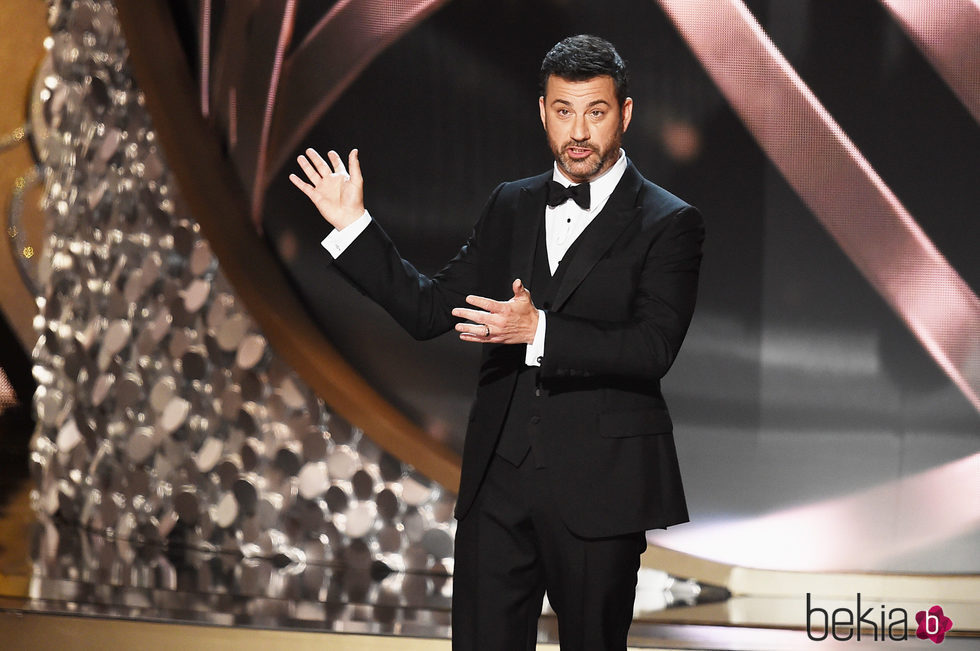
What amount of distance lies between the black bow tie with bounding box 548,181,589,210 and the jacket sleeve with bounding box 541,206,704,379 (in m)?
0.13

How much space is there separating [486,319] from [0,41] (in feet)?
13.3

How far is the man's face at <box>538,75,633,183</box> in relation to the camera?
159 centimetres

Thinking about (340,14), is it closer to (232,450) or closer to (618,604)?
(232,450)

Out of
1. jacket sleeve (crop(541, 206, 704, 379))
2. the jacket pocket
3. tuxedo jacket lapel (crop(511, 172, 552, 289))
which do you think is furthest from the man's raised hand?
the jacket pocket

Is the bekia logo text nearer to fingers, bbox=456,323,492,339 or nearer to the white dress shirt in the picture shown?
the white dress shirt

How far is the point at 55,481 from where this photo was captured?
3863 mm

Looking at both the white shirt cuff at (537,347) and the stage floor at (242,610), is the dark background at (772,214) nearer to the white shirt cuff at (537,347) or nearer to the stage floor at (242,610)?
the stage floor at (242,610)

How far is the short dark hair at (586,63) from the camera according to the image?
1582mm

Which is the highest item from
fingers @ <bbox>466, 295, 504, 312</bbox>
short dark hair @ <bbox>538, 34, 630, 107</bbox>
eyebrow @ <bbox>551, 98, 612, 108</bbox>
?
short dark hair @ <bbox>538, 34, 630, 107</bbox>

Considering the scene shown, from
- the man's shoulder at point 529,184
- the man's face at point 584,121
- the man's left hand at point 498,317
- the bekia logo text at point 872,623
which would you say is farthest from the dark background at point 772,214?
the man's left hand at point 498,317

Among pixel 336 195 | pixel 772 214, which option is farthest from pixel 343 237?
pixel 772 214

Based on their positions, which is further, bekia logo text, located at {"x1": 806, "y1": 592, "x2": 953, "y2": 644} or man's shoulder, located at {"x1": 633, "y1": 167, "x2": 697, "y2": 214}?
bekia logo text, located at {"x1": 806, "y1": 592, "x2": 953, "y2": 644}

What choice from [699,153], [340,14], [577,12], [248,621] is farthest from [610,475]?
[340,14]

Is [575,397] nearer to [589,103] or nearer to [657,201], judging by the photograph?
[657,201]
